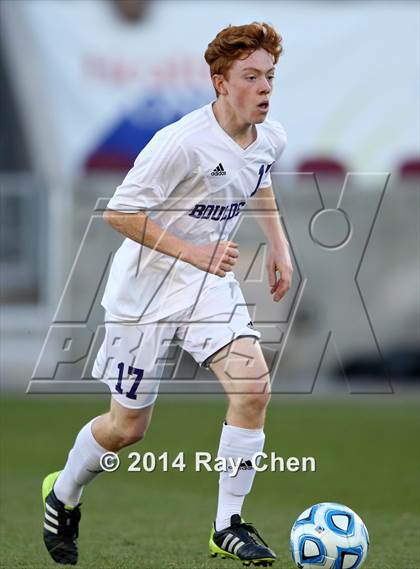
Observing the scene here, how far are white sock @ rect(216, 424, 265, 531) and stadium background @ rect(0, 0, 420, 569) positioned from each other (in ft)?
29.5

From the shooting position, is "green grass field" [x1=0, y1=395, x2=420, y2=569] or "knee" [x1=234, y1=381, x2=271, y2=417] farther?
"green grass field" [x1=0, y1=395, x2=420, y2=569]

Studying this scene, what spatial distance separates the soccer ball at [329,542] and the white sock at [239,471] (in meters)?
0.38

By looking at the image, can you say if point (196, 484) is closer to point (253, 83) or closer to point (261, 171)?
point (261, 171)

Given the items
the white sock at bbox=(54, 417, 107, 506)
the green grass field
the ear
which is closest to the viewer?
the ear

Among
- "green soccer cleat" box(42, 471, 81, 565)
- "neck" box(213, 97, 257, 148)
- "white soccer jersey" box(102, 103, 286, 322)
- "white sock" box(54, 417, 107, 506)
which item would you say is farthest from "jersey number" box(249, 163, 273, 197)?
"green soccer cleat" box(42, 471, 81, 565)

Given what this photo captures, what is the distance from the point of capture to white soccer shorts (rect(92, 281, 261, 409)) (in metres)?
5.93

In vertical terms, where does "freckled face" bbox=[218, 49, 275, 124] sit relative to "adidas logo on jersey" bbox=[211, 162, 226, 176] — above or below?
above

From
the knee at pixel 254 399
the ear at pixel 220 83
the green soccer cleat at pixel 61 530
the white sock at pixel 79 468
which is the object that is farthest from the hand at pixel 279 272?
the green soccer cleat at pixel 61 530

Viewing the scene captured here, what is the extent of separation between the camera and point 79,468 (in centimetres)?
620

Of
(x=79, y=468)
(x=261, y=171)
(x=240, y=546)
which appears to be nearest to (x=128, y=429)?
(x=79, y=468)

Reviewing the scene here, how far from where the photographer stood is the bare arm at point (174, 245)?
5.68m

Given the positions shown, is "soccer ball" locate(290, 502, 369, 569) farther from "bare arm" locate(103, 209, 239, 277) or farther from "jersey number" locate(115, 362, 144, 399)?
"bare arm" locate(103, 209, 239, 277)

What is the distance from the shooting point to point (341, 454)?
11.2 meters

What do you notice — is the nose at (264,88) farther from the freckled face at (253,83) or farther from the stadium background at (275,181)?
the stadium background at (275,181)
